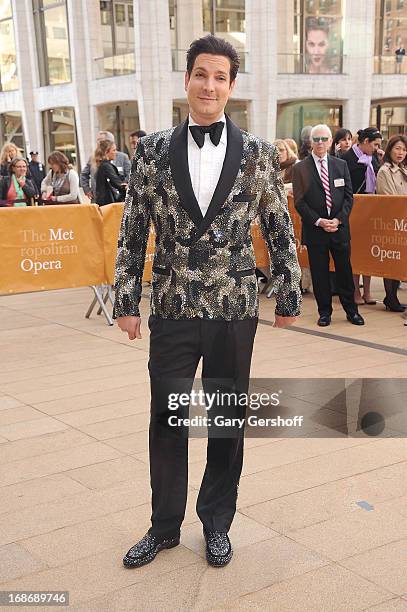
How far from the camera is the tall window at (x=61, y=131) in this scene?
35531 mm

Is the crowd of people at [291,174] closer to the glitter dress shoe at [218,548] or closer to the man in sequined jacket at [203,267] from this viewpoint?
the man in sequined jacket at [203,267]

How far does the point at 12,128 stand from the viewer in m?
38.9

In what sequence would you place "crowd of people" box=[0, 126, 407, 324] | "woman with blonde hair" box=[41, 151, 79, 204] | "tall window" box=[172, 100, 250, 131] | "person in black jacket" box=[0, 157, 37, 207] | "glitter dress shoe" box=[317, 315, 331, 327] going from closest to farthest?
"glitter dress shoe" box=[317, 315, 331, 327] < "crowd of people" box=[0, 126, 407, 324] < "woman with blonde hair" box=[41, 151, 79, 204] < "person in black jacket" box=[0, 157, 37, 207] < "tall window" box=[172, 100, 250, 131]

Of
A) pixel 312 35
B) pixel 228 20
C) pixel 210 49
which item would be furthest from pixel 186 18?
pixel 210 49

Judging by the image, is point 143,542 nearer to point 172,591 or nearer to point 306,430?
point 172,591

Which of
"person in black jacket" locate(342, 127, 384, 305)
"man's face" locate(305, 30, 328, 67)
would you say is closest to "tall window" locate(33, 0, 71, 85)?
"man's face" locate(305, 30, 328, 67)

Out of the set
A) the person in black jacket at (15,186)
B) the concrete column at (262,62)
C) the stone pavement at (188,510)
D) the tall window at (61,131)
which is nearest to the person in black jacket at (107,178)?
the person in black jacket at (15,186)

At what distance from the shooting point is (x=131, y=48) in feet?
105

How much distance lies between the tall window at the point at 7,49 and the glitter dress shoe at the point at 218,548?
36983 millimetres

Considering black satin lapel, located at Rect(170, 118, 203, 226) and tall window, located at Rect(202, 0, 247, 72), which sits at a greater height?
tall window, located at Rect(202, 0, 247, 72)

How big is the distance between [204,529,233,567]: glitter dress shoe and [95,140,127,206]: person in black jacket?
22.5 feet

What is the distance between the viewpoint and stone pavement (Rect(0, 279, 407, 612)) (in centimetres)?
313

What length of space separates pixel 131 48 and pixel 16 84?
8.26 metres

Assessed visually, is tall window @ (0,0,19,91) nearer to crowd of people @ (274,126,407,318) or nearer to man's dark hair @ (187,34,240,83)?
crowd of people @ (274,126,407,318)
